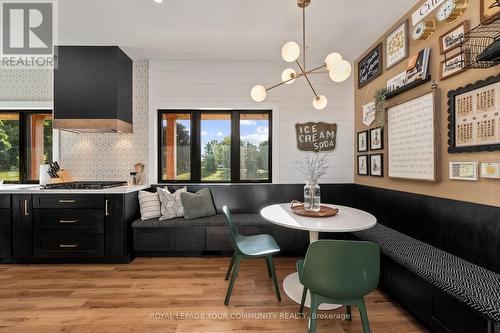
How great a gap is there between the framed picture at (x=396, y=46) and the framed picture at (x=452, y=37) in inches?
18.4

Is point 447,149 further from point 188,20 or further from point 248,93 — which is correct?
point 188,20

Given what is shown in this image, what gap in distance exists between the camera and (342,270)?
1394mm

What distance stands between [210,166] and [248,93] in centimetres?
129

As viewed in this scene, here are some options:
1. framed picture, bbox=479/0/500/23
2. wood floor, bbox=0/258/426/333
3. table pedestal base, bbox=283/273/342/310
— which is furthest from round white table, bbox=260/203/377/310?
framed picture, bbox=479/0/500/23

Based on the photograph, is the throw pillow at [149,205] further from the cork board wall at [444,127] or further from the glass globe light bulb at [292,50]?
the cork board wall at [444,127]

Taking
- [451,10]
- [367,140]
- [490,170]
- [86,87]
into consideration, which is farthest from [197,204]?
[451,10]

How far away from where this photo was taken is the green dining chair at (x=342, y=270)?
137 centimetres

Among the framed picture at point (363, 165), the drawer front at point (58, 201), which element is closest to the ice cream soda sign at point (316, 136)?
the framed picture at point (363, 165)

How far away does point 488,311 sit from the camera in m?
1.24

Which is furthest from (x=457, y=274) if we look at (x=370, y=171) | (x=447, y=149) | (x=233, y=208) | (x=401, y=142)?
(x=233, y=208)

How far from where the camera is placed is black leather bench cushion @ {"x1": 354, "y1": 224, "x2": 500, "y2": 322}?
4.33ft

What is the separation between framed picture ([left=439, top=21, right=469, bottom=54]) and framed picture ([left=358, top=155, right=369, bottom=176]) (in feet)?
5.12

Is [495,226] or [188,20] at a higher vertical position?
[188,20]

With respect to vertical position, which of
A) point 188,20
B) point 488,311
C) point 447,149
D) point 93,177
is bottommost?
point 488,311
